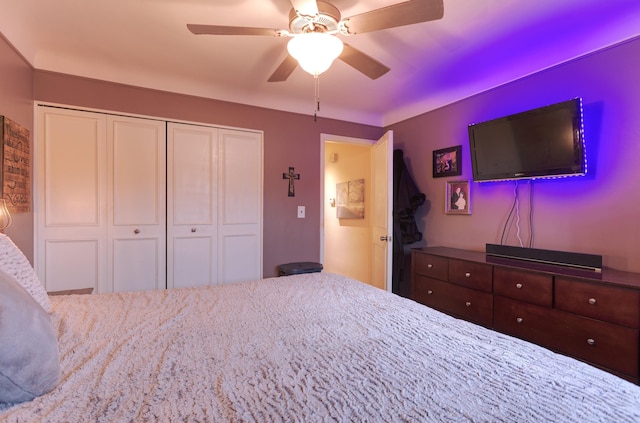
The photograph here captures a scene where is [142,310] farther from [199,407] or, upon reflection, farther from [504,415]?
→ [504,415]

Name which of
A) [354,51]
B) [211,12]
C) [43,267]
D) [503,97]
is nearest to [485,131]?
[503,97]

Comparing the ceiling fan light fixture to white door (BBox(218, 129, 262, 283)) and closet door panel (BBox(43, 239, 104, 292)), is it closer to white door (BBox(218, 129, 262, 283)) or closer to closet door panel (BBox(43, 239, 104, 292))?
white door (BBox(218, 129, 262, 283))

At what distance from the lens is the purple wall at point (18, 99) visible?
184 centimetres

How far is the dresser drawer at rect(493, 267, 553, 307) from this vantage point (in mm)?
1819

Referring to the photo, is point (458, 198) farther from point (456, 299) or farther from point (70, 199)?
point (70, 199)

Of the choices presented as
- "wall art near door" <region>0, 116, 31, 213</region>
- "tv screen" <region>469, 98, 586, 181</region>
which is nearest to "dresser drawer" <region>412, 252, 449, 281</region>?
"tv screen" <region>469, 98, 586, 181</region>

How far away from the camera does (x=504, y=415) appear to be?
2.12 feet

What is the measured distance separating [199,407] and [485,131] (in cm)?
273

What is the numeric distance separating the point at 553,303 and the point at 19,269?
267 centimetres

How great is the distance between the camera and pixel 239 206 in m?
3.02

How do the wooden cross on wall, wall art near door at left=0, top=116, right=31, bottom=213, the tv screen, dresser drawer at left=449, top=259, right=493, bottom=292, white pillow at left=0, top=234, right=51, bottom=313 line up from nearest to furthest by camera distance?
white pillow at left=0, top=234, right=51, bottom=313 → wall art near door at left=0, top=116, right=31, bottom=213 → the tv screen → dresser drawer at left=449, top=259, right=493, bottom=292 → the wooden cross on wall

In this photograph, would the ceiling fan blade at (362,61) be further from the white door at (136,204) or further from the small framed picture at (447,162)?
the white door at (136,204)

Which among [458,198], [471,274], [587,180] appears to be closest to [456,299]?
[471,274]

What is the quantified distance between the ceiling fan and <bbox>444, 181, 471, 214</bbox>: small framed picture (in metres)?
1.74
